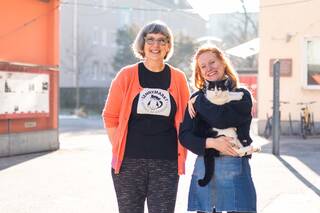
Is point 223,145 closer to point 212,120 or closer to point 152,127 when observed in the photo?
point 212,120

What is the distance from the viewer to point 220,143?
122 inches

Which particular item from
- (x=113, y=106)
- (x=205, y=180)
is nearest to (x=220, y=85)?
(x=205, y=180)

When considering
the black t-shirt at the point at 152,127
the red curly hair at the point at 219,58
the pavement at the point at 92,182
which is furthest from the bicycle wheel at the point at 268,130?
the red curly hair at the point at 219,58

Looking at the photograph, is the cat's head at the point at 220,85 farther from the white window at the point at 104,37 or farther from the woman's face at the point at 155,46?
the white window at the point at 104,37

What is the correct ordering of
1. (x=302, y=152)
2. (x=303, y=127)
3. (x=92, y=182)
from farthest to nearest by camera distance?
(x=303, y=127) → (x=302, y=152) → (x=92, y=182)

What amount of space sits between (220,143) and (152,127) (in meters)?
0.58

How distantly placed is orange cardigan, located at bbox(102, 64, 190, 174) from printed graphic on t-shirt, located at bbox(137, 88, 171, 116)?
5cm

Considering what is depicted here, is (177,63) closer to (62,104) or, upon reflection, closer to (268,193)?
(62,104)

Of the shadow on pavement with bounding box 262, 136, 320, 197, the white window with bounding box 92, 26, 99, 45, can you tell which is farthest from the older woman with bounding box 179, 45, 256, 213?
the white window with bounding box 92, 26, 99, 45

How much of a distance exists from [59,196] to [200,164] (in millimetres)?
4421

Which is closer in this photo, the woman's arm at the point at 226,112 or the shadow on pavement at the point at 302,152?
the woman's arm at the point at 226,112

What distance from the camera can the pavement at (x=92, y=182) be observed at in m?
6.70

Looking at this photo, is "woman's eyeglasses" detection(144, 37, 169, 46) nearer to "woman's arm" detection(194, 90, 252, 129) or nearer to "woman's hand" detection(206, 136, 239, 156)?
"woman's arm" detection(194, 90, 252, 129)

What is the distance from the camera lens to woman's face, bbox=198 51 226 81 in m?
3.23
